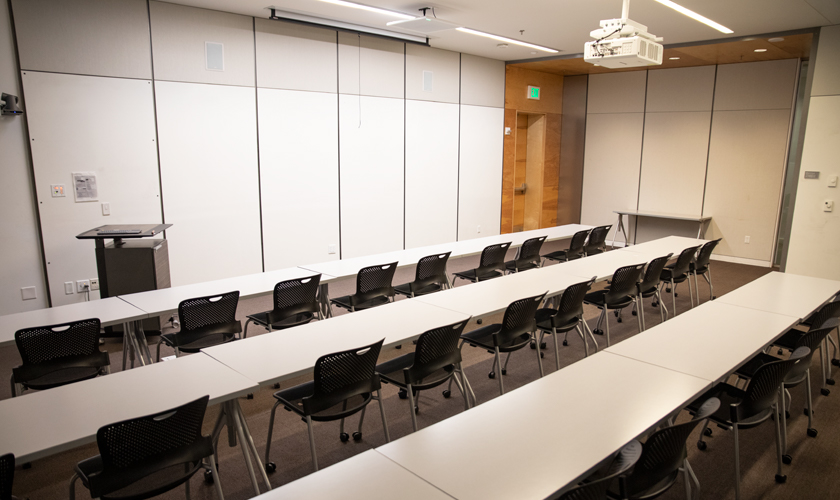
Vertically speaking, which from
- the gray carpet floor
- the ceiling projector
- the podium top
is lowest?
the gray carpet floor

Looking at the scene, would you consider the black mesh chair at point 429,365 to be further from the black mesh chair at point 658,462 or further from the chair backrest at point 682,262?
the chair backrest at point 682,262

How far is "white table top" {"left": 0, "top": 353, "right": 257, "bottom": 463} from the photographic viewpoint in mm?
2207

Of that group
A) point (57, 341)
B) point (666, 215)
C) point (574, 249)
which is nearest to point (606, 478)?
point (57, 341)

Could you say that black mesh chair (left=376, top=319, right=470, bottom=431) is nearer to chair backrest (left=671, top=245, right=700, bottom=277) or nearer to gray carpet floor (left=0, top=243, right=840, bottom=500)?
gray carpet floor (left=0, top=243, right=840, bottom=500)

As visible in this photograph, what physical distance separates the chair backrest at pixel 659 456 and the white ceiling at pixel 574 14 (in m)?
5.10

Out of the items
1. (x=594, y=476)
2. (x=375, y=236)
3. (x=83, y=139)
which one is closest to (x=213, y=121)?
(x=83, y=139)

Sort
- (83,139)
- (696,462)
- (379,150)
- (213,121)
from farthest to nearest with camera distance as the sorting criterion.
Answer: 1. (379,150)
2. (213,121)
3. (83,139)
4. (696,462)

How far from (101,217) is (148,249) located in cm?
127

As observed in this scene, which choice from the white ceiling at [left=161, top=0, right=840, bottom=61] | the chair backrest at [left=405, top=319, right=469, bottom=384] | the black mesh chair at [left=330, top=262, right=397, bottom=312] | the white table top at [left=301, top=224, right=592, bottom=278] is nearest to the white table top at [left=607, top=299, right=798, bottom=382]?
the chair backrest at [left=405, top=319, right=469, bottom=384]

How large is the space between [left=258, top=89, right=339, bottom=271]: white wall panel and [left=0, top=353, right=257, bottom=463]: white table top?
15.4 feet

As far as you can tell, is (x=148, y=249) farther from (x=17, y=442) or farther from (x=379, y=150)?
(x=379, y=150)

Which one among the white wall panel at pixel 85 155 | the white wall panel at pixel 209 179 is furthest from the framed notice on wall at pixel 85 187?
the white wall panel at pixel 209 179

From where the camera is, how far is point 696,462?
11.4ft

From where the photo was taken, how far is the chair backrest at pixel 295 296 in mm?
4418
